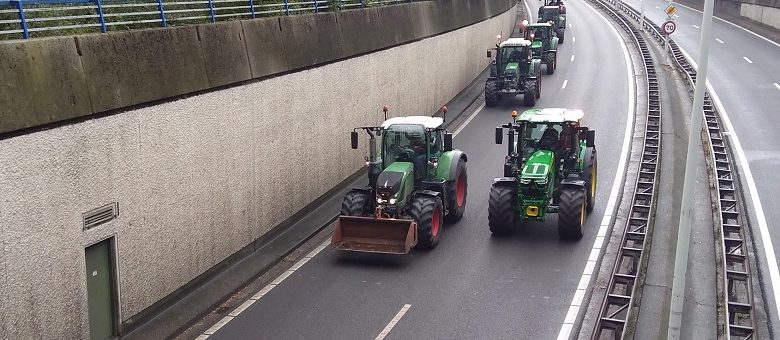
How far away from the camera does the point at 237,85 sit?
49.5 ft

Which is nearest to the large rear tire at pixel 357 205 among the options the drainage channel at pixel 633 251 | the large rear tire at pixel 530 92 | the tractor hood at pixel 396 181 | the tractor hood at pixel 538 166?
the tractor hood at pixel 396 181

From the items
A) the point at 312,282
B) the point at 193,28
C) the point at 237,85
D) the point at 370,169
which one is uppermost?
the point at 193,28

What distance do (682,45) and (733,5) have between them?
18810 mm

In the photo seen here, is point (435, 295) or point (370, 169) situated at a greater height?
point (370, 169)

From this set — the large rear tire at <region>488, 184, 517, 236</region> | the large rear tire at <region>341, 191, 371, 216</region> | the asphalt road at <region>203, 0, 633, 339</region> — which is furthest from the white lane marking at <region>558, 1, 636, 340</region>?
the large rear tire at <region>341, 191, 371, 216</region>

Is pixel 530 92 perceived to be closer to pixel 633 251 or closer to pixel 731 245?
pixel 731 245

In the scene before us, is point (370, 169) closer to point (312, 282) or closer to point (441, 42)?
point (312, 282)

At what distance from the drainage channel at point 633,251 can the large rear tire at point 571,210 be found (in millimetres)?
1026

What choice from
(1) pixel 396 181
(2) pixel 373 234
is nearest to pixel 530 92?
(1) pixel 396 181

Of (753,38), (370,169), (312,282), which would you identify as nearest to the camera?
(312,282)

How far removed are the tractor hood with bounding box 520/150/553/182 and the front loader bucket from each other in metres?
2.81

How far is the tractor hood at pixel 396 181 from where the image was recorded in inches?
613

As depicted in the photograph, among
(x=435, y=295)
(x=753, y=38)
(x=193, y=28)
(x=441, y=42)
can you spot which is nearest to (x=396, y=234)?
(x=435, y=295)

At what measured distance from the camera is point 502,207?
54.1ft
